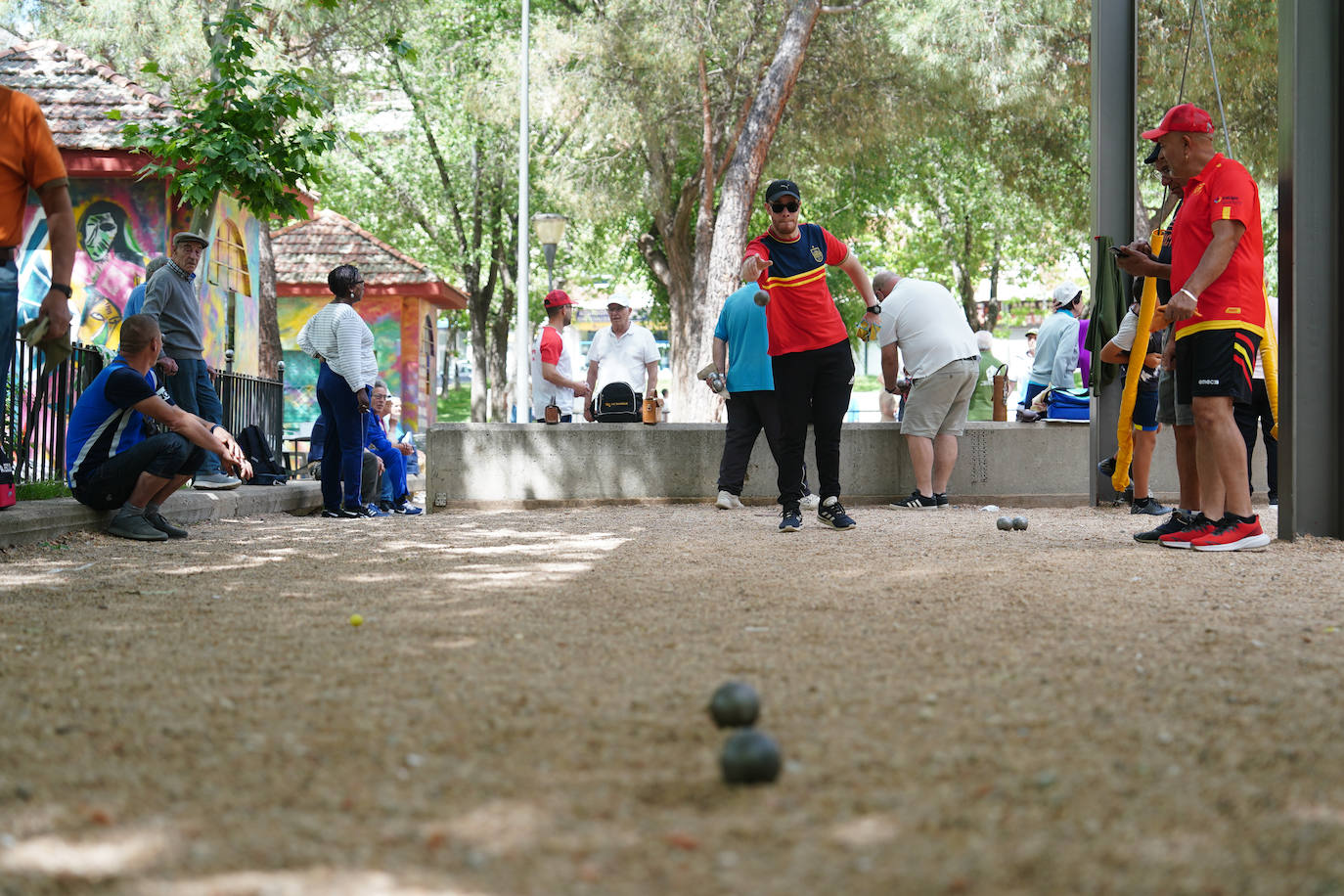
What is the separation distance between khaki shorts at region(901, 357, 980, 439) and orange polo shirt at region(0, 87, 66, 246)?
6731 mm

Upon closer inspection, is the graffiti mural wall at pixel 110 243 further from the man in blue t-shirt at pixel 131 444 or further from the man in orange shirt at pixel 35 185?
the man in orange shirt at pixel 35 185

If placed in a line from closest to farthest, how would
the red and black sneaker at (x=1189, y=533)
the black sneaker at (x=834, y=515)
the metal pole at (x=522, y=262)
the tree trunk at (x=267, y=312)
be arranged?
the red and black sneaker at (x=1189, y=533) < the black sneaker at (x=834, y=515) < the tree trunk at (x=267, y=312) < the metal pole at (x=522, y=262)

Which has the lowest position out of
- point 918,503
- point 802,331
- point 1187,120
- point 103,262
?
point 918,503

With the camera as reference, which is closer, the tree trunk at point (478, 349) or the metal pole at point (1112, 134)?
the metal pole at point (1112, 134)

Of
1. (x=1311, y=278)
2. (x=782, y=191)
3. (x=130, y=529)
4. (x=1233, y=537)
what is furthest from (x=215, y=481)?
(x=1311, y=278)

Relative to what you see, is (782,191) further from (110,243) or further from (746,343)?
(110,243)

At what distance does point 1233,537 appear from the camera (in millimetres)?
6711

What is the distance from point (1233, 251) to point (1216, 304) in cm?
27

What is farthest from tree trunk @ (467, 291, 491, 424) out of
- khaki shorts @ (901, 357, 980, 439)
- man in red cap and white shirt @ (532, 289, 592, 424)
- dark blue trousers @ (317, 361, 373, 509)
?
khaki shorts @ (901, 357, 980, 439)

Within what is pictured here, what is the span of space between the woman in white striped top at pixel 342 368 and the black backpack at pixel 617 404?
2346 mm

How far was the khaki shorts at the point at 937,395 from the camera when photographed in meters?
10.5

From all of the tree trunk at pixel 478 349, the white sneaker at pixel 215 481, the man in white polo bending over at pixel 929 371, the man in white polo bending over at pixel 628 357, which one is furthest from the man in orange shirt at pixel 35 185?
the tree trunk at pixel 478 349

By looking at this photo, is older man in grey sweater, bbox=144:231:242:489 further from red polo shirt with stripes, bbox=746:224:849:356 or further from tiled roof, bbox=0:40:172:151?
tiled roof, bbox=0:40:172:151

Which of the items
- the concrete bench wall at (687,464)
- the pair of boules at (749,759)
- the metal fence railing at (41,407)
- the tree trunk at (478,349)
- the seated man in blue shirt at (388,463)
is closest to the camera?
the pair of boules at (749,759)
